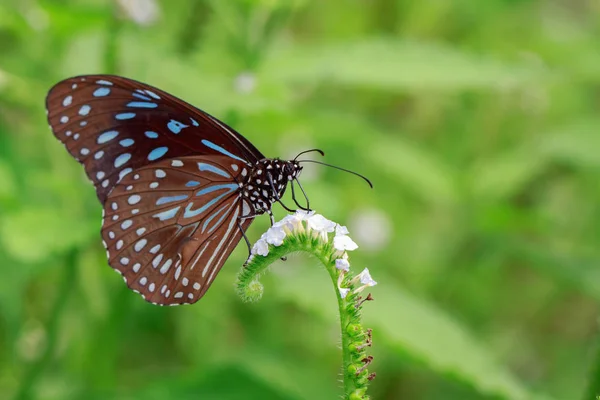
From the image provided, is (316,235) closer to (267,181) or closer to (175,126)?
(267,181)

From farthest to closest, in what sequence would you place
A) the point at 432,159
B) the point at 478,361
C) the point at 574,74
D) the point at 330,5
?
the point at 330,5
the point at 432,159
the point at 574,74
the point at 478,361

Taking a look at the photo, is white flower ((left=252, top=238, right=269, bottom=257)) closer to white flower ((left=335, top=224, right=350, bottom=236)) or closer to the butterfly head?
white flower ((left=335, top=224, right=350, bottom=236))

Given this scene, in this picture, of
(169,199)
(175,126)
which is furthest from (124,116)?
(169,199)

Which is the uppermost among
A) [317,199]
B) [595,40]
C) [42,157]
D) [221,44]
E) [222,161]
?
[595,40]

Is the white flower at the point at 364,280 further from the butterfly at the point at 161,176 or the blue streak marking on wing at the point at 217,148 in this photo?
the blue streak marking on wing at the point at 217,148

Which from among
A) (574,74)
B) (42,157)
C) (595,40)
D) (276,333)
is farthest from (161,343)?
(595,40)

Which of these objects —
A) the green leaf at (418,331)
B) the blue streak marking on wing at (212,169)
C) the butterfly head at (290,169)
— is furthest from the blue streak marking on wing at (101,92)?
the green leaf at (418,331)

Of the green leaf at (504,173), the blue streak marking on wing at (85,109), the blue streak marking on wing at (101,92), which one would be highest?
the green leaf at (504,173)

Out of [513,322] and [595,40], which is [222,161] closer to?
[513,322]
